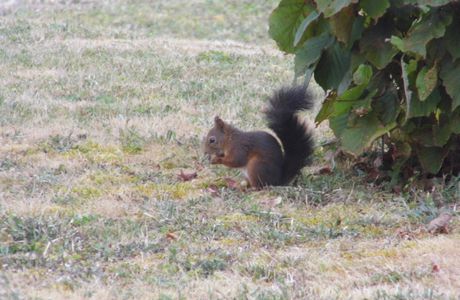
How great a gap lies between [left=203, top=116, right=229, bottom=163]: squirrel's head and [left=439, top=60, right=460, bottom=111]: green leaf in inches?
70.5

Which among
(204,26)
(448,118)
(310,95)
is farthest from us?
(204,26)

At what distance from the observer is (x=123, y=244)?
5148 millimetres

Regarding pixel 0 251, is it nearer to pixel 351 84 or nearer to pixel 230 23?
pixel 351 84

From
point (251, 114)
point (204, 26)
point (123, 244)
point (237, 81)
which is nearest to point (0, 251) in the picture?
point (123, 244)

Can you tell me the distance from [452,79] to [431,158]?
26.7 inches

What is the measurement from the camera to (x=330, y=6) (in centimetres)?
590

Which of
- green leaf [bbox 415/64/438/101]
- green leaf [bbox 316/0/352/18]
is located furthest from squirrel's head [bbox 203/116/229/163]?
green leaf [bbox 415/64/438/101]

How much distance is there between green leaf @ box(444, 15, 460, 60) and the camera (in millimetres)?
5945

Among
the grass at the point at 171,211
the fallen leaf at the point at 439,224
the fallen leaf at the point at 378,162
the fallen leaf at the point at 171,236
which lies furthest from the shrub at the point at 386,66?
the fallen leaf at the point at 171,236

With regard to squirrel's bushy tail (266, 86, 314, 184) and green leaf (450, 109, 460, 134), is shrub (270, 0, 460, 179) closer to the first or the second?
green leaf (450, 109, 460, 134)

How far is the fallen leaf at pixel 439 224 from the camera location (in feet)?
17.8

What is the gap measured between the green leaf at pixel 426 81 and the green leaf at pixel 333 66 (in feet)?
2.02

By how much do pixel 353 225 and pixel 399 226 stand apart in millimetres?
272

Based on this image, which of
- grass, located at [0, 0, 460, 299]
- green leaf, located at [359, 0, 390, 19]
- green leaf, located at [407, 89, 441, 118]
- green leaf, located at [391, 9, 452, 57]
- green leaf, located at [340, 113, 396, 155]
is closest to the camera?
grass, located at [0, 0, 460, 299]
